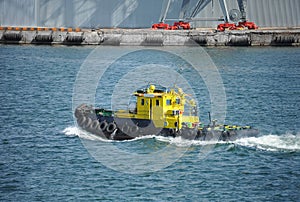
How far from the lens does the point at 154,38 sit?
286 feet

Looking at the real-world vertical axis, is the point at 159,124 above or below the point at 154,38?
below

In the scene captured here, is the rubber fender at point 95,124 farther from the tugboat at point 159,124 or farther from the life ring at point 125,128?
the life ring at point 125,128

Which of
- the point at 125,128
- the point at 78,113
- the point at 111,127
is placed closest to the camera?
the point at 125,128

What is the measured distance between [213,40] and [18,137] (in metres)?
48.5

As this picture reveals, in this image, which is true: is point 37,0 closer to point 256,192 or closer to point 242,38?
point 242,38

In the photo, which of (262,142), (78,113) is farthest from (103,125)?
(262,142)

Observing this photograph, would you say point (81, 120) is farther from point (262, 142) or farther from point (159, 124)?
point (262, 142)

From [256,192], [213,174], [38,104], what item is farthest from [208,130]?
[38,104]

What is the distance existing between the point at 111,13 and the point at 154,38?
14209 mm

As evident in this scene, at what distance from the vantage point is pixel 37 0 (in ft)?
326

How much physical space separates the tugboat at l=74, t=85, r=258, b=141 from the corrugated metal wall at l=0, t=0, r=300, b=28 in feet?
192

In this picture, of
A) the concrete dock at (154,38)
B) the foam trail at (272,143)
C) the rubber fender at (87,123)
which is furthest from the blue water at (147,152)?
the concrete dock at (154,38)

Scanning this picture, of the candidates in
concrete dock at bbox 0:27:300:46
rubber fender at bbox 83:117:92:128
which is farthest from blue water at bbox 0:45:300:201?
concrete dock at bbox 0:27:300:46

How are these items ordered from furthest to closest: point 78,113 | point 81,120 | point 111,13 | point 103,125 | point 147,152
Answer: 1. point 111,13
2. point 78,113
3. point 81,120
4. point 103,125
5. point 147,152
